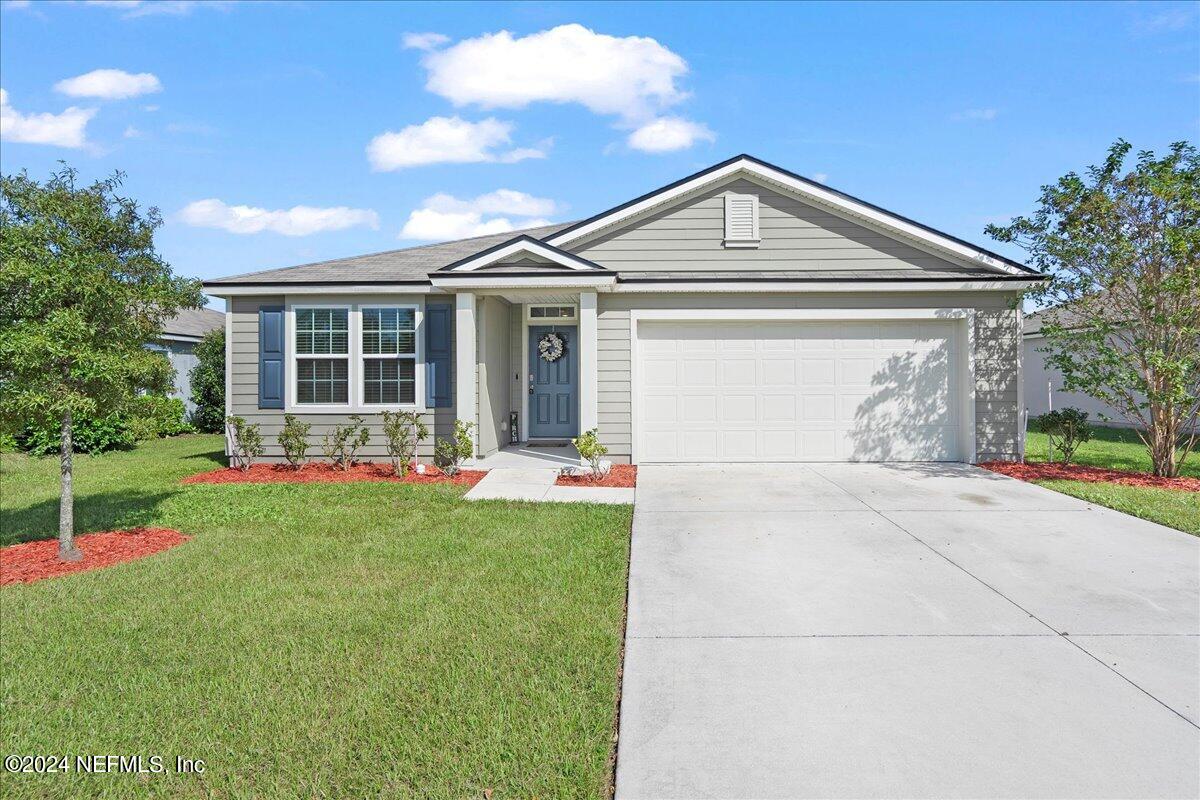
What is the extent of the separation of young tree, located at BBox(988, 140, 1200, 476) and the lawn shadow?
12134 mm

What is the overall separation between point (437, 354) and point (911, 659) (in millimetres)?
8489

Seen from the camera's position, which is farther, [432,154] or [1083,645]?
[432,154]

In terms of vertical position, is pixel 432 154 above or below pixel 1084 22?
above

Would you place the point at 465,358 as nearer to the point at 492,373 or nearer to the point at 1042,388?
the point at 492,373

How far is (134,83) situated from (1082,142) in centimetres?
1683

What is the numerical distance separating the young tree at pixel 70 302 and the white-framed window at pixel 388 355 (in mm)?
4508

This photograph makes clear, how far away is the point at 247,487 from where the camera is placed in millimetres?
8594

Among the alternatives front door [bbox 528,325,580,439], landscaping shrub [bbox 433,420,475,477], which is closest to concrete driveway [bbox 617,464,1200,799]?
landscaping shrub [bbox 433,420,475,477]

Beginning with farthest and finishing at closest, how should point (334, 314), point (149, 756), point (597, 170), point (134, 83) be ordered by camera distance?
point (597, 170) → point (134, 83) → point (334, 314) → point (149, 756)

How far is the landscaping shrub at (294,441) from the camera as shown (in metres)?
9.95

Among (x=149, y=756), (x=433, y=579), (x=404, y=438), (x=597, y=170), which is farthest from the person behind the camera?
(x=597, y=170)

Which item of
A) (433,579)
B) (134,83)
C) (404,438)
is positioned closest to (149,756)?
(433,579)

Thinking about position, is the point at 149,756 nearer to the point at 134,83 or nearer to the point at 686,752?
the point at 686,752

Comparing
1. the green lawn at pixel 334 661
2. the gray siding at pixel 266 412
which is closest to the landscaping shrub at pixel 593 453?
the gray siding at pixel 266 412
